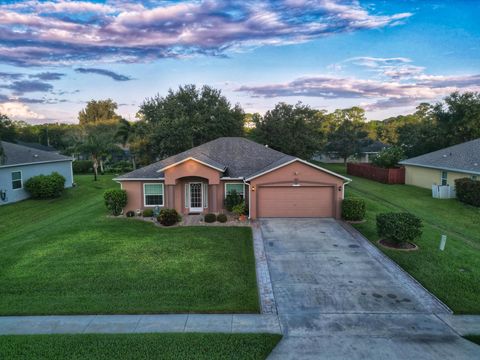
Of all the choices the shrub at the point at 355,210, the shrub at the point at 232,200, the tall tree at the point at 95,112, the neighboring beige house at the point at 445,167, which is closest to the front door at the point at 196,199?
the shrub at the point at 232,200

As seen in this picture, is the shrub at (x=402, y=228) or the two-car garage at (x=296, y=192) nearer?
the shrub at (x=402, y=228)

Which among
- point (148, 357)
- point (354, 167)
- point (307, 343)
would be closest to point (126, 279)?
point (148, 357)

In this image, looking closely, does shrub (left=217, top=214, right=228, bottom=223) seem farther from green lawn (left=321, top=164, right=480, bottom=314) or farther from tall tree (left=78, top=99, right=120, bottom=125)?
tall tree (left=78, top=99, right=120, bottom=125)

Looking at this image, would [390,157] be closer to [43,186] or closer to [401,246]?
[401,246]

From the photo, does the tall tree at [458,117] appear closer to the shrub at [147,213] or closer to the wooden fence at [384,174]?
the wooden fence at [384,174]

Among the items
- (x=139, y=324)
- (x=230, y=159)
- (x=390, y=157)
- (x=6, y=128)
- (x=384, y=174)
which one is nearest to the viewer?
(x=139, y=324)

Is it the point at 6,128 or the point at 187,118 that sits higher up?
the point at 6,128

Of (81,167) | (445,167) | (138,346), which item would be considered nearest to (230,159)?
(138,346)

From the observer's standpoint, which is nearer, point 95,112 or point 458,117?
point 458,117
